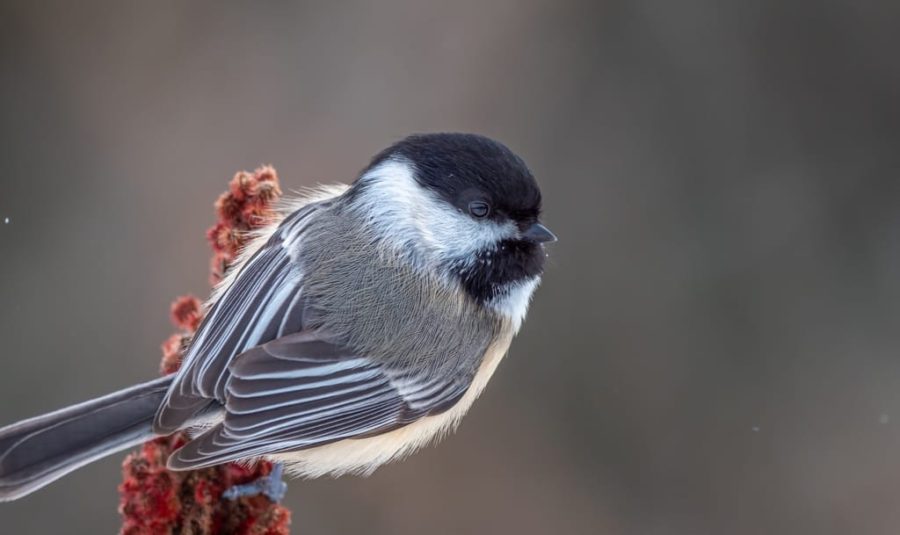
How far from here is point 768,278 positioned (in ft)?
13.3

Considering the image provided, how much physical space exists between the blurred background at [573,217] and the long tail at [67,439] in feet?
5.18

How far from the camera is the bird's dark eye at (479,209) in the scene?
2.33 m

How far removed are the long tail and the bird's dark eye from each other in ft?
2.58

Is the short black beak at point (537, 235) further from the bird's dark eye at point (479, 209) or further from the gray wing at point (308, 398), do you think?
the gray wing at point (308, 398)

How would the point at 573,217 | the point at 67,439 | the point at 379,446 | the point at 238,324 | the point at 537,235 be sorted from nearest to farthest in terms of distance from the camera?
the point at 67,439
the point at 238,324
the point at 537,235
the point at 379,446
the point at 573,217

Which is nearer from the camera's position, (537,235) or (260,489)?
(260,489)

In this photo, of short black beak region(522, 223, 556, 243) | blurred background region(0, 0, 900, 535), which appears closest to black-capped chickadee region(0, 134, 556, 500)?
short black beak region(522, 223, 556, 243)

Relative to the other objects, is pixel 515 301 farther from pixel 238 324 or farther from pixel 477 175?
pixel 238 324

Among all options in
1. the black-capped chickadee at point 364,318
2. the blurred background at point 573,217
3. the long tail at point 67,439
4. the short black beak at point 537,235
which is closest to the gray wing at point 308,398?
the black-capped chickadee at point 364,318

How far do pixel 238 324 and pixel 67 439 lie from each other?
412 millimetres

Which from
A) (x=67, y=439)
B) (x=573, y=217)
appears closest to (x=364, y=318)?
(x=67, y=439)

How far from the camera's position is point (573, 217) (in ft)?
13.1

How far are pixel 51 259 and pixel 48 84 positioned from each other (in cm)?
71

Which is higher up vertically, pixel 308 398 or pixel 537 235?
pixel 537 235
